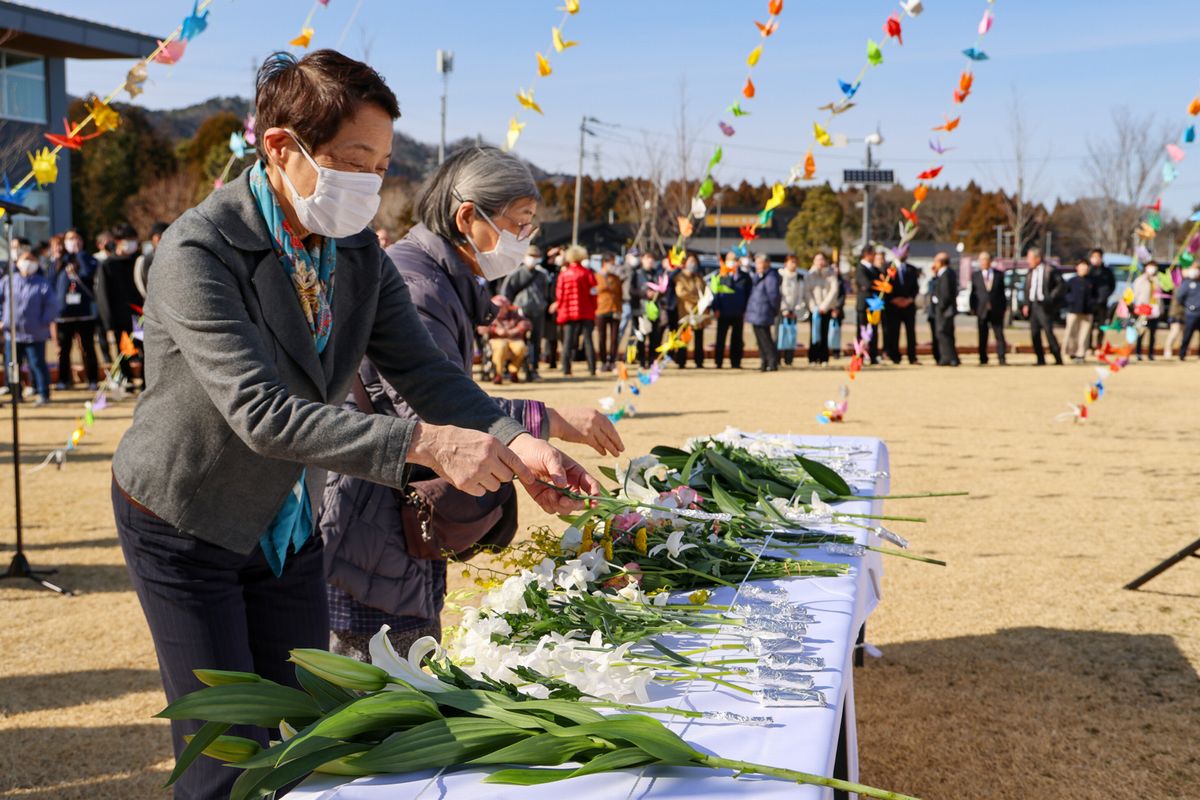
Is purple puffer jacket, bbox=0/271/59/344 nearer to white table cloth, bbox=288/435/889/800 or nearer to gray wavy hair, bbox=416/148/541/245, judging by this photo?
gray wavy hair, bbox=416/148/541/245

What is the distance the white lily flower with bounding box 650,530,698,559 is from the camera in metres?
2.43

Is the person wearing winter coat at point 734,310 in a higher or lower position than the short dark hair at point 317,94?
lower

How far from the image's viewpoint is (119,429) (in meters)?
11.1

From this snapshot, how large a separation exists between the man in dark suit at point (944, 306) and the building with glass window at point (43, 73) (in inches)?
701

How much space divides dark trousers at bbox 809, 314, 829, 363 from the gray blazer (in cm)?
1672

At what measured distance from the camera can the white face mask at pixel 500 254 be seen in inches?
112

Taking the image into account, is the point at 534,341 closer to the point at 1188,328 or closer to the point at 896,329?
the point at 896,329

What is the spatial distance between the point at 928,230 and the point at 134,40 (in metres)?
64.5

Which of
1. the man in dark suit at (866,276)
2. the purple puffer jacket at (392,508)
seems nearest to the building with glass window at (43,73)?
Answer: the man in dark suit at (866,276)

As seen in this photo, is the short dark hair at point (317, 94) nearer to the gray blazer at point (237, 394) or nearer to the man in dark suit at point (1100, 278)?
the gray blazer at point (237, 394)

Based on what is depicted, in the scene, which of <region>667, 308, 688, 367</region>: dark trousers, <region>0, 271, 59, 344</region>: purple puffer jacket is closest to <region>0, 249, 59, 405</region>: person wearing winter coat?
<region>0, 271, 59, 344</region>: purple puffer jacket

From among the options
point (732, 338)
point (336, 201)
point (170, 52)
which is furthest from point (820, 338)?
point (336, 201)

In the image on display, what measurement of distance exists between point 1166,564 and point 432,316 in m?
4.07

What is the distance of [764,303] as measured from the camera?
17.1 m
